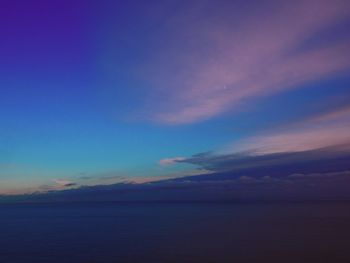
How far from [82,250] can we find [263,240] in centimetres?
4234

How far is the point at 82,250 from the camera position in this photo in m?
76.2

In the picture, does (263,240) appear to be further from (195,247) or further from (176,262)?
(176,262)

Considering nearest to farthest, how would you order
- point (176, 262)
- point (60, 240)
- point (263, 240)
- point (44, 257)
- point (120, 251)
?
point (176, 262)
point (44, 257)
point (120, 251)
point (263, 240)
point (60, 240)

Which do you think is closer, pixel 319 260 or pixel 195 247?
pixel 319 260

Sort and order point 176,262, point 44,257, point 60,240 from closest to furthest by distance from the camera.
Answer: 1. point 176,262
2. point 44,257
3. point 60,240

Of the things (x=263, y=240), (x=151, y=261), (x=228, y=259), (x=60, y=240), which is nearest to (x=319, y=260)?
(x=228, y=259)

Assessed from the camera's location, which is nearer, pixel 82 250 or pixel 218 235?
pixel 82 250

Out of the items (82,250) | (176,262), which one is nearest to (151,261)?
(176,262)

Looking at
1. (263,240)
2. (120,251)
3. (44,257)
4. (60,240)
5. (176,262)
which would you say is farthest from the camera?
(60,240)

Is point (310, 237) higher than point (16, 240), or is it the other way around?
point (16, 240)

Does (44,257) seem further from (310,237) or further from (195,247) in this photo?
(310,237)

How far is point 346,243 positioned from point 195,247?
33728 mm

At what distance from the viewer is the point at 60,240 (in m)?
93.9

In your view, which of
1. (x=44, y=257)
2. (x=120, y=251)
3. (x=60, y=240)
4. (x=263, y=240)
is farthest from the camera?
(x=60, y=240)
